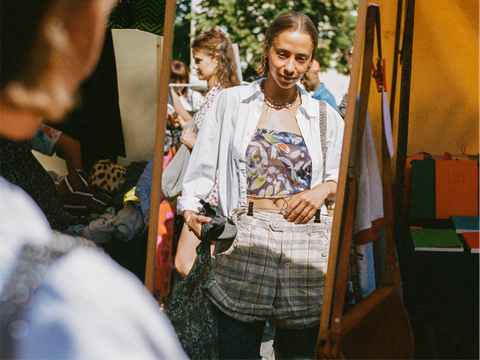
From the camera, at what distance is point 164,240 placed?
1.50 meters

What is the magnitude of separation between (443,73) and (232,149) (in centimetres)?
138

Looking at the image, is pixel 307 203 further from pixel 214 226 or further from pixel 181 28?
pixel 181 28

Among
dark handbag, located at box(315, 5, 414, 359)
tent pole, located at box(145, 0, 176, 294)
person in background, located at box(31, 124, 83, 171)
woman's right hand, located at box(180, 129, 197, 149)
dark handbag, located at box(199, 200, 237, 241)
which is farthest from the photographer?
woman's right hand, located at box(180, 129, 197, 149)

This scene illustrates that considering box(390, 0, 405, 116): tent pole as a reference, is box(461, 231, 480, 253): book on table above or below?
below

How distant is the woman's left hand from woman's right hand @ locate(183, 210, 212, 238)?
0.89 feet

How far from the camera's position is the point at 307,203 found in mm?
1380

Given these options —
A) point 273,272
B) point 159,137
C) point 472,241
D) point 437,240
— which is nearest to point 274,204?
point 273,272

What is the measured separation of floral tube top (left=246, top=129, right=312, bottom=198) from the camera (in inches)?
56.1

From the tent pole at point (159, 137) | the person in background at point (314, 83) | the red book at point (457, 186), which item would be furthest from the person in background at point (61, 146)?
the person in background at point (314, 83)

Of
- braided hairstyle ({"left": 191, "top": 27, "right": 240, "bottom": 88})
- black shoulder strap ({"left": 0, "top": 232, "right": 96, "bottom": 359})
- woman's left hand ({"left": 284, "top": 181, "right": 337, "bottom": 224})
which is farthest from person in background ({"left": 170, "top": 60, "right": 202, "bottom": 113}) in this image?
black shoulder strap ({"left": 0, "top": 232, "right": 96, "bottom": 359})

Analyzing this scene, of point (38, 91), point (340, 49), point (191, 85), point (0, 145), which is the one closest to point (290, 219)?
point (191, 85)

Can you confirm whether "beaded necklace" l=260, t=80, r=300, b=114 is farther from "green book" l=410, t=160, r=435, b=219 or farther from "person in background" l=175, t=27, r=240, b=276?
"green book" l=410, t=160, r=435, b=219

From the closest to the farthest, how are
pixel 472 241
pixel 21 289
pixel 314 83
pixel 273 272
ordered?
pixel 21 289 → pixel 273 272 → pixel 472 241 → pixel 314 83

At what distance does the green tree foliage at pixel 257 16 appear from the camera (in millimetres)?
1950
